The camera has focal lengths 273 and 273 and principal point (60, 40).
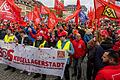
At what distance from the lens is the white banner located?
8.65 m

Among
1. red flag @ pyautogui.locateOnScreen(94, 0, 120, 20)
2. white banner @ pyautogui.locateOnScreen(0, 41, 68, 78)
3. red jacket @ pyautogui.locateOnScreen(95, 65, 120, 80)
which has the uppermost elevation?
red flag @ pyautogui.locateOnScreen(94, 0, 120, 20)

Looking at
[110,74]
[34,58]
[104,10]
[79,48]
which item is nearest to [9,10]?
[34,58]

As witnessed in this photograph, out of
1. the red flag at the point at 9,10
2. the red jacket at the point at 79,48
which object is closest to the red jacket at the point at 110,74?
the red jacket at the point at 79,48

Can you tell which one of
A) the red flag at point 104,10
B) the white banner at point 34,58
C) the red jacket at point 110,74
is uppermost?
the red flag at point 104,10

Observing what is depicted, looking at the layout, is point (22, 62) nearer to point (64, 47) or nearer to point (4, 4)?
point (64, 47)

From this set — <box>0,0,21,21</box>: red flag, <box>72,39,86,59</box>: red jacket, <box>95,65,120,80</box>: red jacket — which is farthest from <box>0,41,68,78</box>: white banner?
<box>95,65,120,80</box>: red jacket

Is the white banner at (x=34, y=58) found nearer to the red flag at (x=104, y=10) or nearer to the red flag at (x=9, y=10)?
the red flag at (x=9, y=10)

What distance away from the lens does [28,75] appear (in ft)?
31.8

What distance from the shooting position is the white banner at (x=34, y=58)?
8.65 m

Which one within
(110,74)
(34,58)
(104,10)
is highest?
(104,10)

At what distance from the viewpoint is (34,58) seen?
361 inches

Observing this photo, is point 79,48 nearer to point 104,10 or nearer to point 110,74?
point 104,10

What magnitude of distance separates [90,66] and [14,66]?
3335 millimetres

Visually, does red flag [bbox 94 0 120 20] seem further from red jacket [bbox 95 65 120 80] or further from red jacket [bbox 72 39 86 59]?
red jacket [bbox 95 65 120 80]
